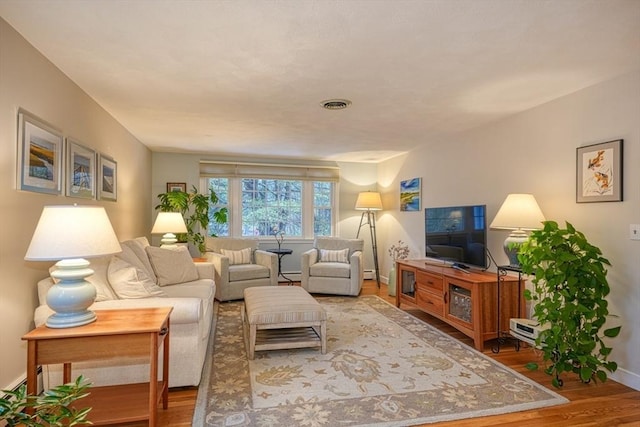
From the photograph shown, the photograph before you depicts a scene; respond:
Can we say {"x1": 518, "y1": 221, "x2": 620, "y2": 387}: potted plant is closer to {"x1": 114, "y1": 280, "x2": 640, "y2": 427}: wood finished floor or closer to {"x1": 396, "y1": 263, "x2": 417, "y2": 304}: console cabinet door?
{"x1": 114, "y1": 280, "x2": 640, "y2": 427}: wood finished floor

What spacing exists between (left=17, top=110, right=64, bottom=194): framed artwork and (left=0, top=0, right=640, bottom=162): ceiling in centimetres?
48

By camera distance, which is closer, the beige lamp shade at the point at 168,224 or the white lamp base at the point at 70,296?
the white lamp base at the point at 70,296

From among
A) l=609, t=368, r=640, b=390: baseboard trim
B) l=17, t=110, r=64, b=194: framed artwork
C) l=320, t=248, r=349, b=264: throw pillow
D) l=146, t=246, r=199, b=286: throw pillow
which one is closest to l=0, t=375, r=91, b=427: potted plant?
l=17, t=110, r=64, b=194: framed artwork

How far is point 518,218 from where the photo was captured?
122 inches

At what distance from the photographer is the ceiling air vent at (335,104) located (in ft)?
10.6

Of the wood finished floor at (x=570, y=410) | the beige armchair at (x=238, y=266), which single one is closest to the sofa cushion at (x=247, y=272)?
the beige armchair at (x=238, y=266)

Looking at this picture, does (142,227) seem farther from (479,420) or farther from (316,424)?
(479,420)

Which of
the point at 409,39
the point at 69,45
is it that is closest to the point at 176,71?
the point at 69,45

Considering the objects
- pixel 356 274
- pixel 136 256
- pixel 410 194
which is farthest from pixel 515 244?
pixel 136 256

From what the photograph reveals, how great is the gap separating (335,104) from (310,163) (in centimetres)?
312

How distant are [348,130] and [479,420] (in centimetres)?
310

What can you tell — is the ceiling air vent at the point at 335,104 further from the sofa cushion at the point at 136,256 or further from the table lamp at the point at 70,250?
the sofa cushion at the point at 136,256

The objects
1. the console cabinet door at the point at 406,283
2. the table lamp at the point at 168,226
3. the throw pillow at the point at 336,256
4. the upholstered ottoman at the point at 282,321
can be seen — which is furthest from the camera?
the throw pillow at the point at 336,256

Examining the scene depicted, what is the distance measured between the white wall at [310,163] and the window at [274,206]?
0.16 m
